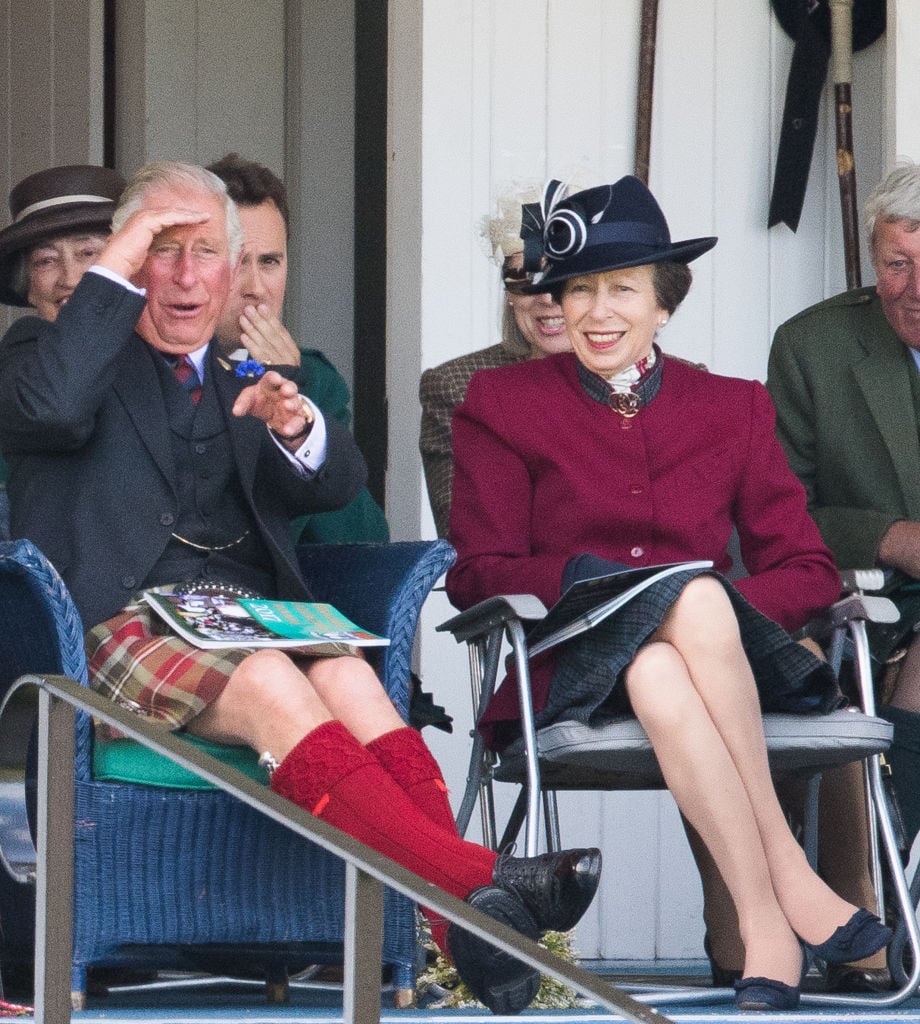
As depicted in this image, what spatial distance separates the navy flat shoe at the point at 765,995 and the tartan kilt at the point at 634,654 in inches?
18.5

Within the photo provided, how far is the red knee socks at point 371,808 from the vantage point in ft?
8.57

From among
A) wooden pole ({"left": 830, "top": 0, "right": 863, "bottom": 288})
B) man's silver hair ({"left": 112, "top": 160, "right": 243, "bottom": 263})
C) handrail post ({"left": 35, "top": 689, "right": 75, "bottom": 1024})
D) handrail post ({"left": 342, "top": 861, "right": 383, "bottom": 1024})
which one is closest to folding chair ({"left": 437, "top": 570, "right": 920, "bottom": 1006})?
man's silver hair ({"left": 112, "top": 160, "right": 243, "bottom": 263})

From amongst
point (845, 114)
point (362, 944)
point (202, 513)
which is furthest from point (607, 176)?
point (362, 944)

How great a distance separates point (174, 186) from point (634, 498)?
3.15 feet

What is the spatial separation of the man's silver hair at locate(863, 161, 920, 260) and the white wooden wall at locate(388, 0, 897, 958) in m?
0.75

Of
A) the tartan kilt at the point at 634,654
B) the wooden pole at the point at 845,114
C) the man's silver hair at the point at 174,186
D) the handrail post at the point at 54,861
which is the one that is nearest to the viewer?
the handrail post at the point at 54,861

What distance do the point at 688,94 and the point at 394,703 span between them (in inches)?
89.4

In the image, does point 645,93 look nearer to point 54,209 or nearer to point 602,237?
point 602,237

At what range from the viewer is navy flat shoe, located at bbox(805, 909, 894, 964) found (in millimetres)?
2902

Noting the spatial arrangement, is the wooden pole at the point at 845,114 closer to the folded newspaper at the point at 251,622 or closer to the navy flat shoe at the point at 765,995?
the folded newspaper at the point at 251,622

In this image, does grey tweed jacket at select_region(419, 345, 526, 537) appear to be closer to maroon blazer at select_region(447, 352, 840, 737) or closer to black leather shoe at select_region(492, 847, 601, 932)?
maroon blazer at select_region(447, 352, 840, 737)

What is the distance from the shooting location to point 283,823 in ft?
6.17

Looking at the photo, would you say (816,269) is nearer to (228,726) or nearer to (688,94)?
(688,94)

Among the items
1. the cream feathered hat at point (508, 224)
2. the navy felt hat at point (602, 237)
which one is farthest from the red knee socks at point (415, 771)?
the cream feathered hat at point (508, 224)
